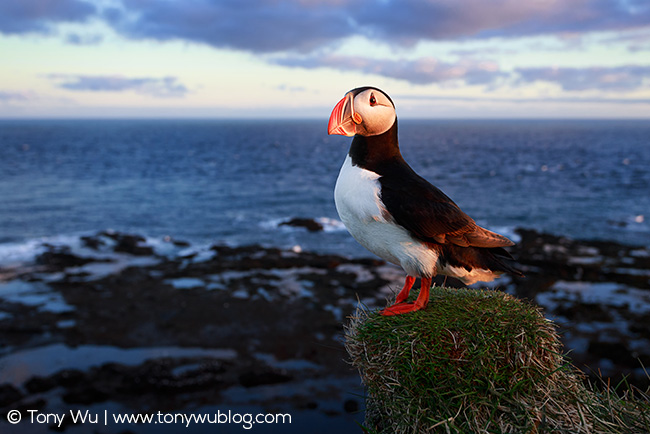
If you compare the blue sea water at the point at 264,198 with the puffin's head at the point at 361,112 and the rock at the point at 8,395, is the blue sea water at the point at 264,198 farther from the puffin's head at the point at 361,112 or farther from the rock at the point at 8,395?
the puffin's head at the point at 361,112

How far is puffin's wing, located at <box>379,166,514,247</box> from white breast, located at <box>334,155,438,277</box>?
9 cm

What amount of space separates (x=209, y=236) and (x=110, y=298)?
1263 cm

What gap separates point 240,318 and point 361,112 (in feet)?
35.8

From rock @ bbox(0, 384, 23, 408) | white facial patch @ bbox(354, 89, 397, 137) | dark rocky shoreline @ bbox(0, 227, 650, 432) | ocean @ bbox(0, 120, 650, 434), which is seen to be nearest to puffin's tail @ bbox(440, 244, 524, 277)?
ocean @ bbox(0, 120, 650, 434)

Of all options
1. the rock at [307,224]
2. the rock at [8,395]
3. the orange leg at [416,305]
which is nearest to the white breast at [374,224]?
the orange leg at [416,305]

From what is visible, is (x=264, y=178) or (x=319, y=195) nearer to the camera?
(x=319, y=195)

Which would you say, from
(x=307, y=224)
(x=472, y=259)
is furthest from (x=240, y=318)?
(x=307, y=224)

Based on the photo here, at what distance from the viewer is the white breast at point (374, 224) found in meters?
4.01

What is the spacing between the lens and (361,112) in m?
3.92

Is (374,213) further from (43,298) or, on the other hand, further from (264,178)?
(264,178)

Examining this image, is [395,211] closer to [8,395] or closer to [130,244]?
[8,395]

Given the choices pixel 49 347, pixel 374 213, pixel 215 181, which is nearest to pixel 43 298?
pixel 49 347

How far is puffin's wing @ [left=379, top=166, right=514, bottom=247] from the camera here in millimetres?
3939

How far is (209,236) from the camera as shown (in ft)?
90.5
